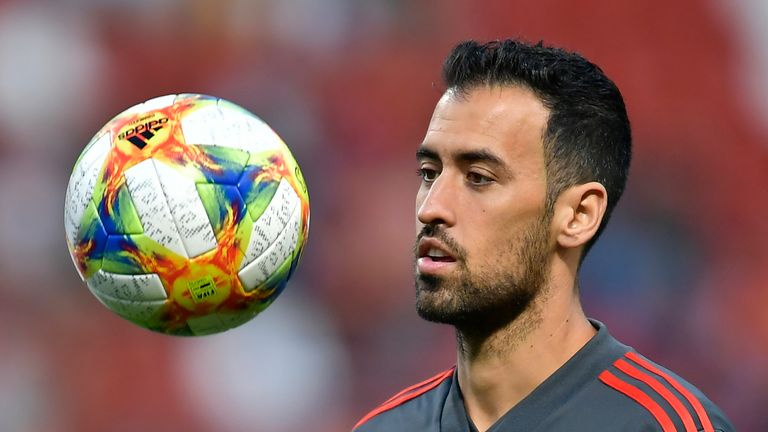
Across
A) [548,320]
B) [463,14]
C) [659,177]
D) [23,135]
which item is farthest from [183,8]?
[548,320]

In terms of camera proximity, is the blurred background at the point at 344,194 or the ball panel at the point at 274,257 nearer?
the ball panel at the point at 274,257

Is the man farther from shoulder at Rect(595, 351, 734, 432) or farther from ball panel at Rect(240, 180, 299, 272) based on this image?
ball panel at Rect(240, 180, 299, 272)

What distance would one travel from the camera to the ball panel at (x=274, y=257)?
2.82 metres

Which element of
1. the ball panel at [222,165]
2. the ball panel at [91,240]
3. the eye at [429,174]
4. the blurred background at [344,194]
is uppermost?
the ball panel at [222,165]

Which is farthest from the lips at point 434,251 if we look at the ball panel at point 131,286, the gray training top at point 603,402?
the ball panel at point 131,286

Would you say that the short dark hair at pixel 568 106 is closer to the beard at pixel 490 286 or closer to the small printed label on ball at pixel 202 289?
the beard at pixel 490 286

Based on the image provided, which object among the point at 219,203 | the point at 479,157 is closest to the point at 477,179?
the point at 479,157

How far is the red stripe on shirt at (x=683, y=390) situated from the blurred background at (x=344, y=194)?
11.3 ft

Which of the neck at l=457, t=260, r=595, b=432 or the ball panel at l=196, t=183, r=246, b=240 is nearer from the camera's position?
the ball panel at l=196, t=183, r=246, b=240

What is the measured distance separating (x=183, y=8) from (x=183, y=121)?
14.1 feet

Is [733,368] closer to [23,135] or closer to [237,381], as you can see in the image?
[237,381]

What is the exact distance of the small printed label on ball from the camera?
2770 mm

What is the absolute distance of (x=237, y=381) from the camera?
6.23m

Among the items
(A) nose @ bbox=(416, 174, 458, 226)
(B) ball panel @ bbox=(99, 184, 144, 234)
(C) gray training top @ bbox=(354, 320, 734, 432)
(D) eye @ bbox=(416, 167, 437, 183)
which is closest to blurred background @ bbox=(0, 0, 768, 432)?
(C) gray training top @ bbox=(354, 320, 734, 432)
